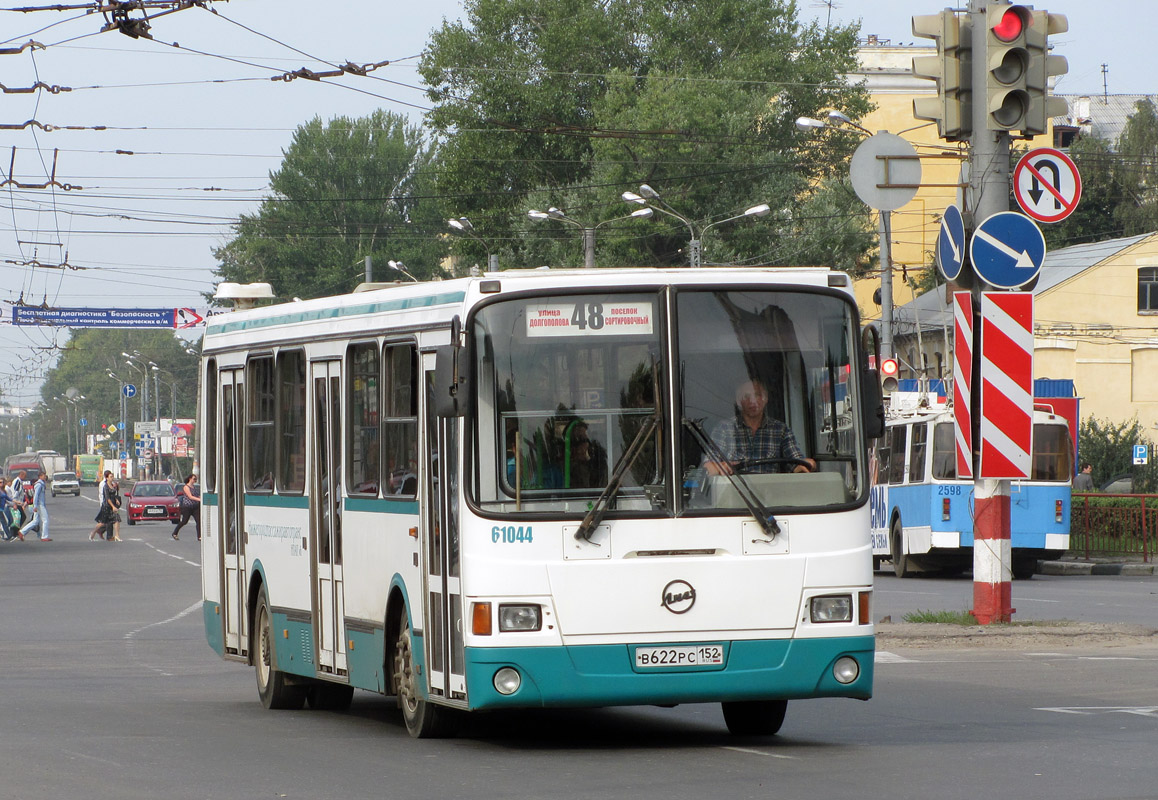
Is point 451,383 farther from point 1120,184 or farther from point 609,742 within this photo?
point 1120,184

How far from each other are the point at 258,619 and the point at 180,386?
14434cm

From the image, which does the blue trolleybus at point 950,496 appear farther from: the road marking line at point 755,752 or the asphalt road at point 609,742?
the road marking line at point 755,752

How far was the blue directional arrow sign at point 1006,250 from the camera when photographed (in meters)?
15.8

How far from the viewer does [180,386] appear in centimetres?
15450

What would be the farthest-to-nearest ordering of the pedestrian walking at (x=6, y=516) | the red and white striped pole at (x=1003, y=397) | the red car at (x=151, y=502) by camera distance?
the red car at (x=151, y=502) < the pedestrian walking at (x=6, y=516) < the red and white striped pole at (x=1003, y=397)

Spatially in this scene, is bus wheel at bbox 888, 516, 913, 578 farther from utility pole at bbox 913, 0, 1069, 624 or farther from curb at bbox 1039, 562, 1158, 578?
utility pole at bbox 913, 0, 1069, 624

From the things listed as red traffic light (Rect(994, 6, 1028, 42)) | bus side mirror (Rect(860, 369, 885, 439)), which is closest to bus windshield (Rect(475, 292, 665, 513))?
bus side mirror (Rect(860, 369, 885, 439))

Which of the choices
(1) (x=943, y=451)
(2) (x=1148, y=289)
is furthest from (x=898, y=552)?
(2) (x=1148, y=289)

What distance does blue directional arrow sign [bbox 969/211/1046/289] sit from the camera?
15.8 meters

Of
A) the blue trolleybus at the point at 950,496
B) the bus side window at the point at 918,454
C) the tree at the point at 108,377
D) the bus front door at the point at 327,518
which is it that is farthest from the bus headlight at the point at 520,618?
the tree at the point at 108,377

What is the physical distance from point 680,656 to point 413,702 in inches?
66.7

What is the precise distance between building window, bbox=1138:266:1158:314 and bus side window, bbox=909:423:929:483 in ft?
119

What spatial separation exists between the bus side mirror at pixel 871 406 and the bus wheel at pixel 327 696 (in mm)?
4493

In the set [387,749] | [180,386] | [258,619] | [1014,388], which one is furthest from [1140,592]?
[180,386]
